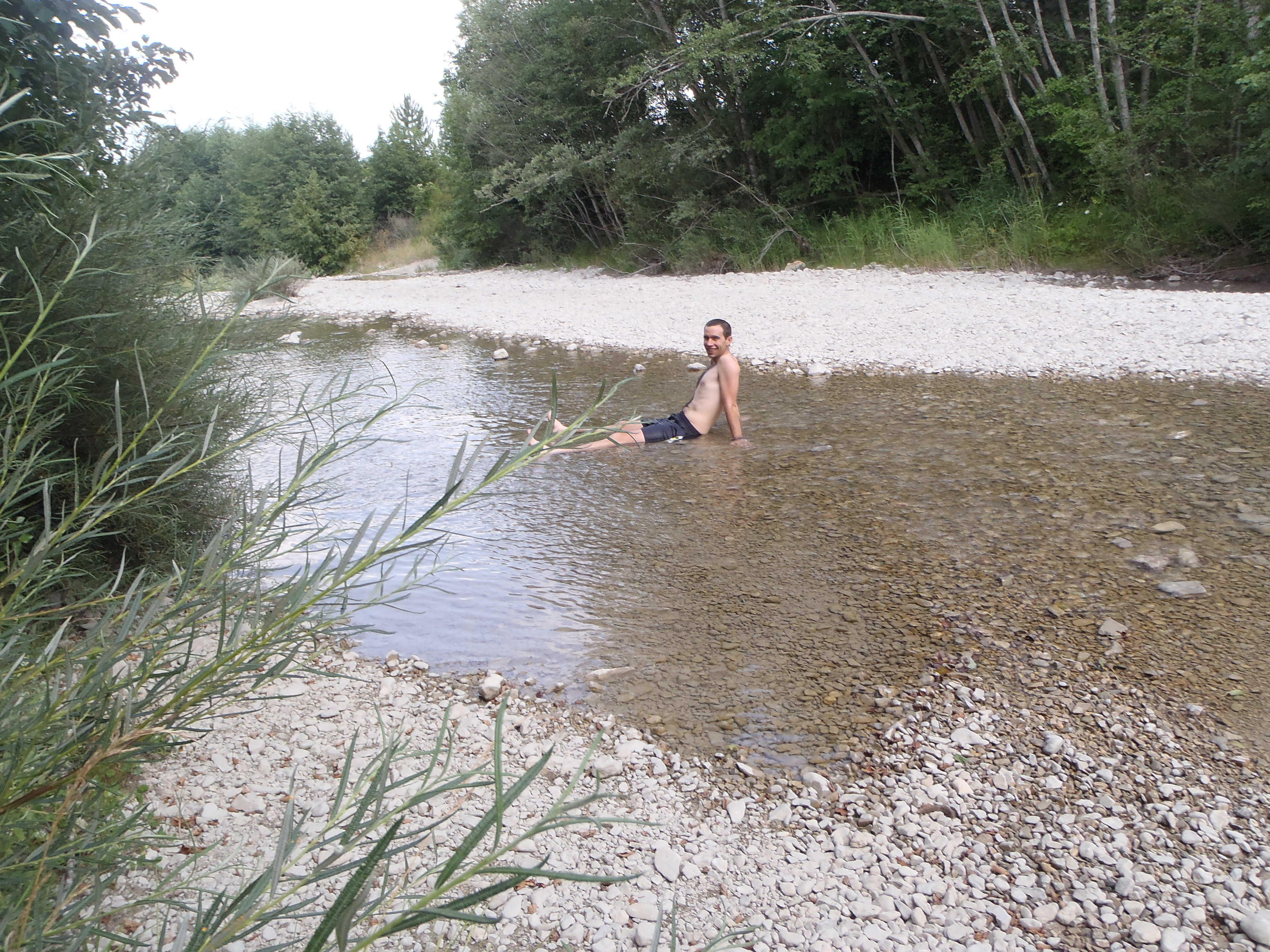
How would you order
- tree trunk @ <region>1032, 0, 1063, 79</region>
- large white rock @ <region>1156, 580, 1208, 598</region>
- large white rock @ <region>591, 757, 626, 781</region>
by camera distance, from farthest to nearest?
1. tree trunk @ <region>1032, 0, 1063, 79</region>
2. large white rock @ <region>1156, 580, 1208, 598</region>
3. large white rock @ <region>591, 757, 626, 781</region>

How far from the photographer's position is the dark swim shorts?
8336mm

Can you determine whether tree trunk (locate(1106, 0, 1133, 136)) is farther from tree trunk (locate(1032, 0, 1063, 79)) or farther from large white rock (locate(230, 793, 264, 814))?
large white rock (locate(230, 793, 264, 814))

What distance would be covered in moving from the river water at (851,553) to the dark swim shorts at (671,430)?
0.11 metres

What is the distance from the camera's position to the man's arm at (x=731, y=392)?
8195 millimetres

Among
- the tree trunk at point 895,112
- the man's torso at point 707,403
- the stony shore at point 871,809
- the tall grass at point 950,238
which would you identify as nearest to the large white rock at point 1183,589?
the stony shore at point 871,809

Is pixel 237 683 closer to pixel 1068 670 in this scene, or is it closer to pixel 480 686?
pixel 480 686

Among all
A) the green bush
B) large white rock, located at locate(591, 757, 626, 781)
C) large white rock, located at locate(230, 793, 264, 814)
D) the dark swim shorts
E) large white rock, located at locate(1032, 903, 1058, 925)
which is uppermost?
the green bush

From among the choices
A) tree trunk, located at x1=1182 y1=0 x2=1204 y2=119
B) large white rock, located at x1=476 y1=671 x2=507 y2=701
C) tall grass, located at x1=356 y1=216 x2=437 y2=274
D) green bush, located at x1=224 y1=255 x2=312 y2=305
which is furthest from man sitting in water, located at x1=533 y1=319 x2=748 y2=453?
tall grass, located at x1=356 y1=216 x2=437 y2=274

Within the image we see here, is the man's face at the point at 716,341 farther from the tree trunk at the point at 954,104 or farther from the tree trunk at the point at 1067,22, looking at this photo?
the tree trunk at the point at 954,104

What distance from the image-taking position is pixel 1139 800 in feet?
10.1

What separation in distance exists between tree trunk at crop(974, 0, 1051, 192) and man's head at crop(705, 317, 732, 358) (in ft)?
28.8

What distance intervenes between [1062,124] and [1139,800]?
44.4ft

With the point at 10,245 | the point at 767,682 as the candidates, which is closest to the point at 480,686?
the point at 767,682

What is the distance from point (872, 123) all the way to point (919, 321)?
866cm
